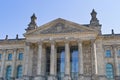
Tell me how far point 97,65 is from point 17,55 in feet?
52.6

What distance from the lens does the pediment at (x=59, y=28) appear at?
3794cm

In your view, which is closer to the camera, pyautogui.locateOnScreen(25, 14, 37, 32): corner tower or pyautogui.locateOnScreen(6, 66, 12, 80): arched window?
pyautogui.locateOnScreen(25, 14, 37, 32): corner tower

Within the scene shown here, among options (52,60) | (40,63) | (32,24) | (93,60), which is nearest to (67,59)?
(52,60)

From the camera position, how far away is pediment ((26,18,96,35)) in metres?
37.9

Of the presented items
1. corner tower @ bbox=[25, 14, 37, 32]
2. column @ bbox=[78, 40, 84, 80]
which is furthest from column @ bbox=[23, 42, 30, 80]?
column @ bbox=[78, 40, 84, 80]

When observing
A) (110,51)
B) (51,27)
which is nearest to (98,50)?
(110,51)

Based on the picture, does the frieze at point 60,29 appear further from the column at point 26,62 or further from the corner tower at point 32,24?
the column at point 26,62

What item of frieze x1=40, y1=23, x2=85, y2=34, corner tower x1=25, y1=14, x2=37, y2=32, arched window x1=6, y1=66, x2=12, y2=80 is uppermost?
corner tower x1=25, y1=14, x2=37, y2=32

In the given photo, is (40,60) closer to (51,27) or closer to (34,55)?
(34,55)

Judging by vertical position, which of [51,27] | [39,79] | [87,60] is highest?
[51,27]

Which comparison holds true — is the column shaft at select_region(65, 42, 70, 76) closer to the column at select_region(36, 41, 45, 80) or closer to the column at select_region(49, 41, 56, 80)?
the column at select_region(49, 41, 56, 80)

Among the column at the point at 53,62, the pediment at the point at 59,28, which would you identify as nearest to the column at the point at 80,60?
the pediment at the point at 59,28

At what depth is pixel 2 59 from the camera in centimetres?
4350

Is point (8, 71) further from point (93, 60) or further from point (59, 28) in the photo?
point (93, 60)
